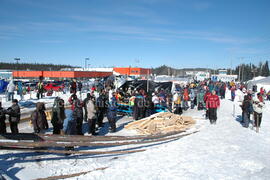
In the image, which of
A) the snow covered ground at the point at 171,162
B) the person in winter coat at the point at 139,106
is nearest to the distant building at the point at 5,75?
the person in winter coat at the point at 139,106

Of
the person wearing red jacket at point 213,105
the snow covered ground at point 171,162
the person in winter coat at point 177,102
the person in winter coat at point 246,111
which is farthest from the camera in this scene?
the person in winter coat at point 177,102

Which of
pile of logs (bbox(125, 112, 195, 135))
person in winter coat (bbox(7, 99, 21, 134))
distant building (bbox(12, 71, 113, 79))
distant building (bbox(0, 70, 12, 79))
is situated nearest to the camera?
person in winter coat (bbox(7, 99, 21, 134))

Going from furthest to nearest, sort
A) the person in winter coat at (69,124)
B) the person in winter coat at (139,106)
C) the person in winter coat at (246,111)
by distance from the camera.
A: 1. the person in winter coat at (139,106)
2. the person in winter coat at (246,111)
3. the person in winter coat at (69,124)

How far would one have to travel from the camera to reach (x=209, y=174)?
19.6ft

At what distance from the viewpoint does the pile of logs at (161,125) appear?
10.9m

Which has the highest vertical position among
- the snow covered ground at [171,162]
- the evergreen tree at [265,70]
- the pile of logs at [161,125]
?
the evergreen tree at [265,70]

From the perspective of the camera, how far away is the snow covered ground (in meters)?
6.03

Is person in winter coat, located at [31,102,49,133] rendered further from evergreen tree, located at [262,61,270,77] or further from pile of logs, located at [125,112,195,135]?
evergreen tree, located at [262,61,270,77]

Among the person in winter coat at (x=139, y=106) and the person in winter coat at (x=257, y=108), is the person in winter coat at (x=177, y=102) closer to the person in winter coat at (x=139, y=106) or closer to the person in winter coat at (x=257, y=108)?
the person in winter coat at (x=139, y=106)

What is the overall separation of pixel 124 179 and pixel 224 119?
8309 millimetres

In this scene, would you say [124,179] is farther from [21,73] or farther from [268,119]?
[21,73]

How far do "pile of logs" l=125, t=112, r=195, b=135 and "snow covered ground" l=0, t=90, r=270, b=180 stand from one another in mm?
1924

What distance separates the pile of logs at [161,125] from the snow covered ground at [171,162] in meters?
1.92

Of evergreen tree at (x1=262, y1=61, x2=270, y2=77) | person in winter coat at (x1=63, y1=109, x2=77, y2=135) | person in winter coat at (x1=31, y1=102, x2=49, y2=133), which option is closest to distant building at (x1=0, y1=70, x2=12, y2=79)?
person in winter coat at (x1=31, y1=102, x2=49, y2=133)
